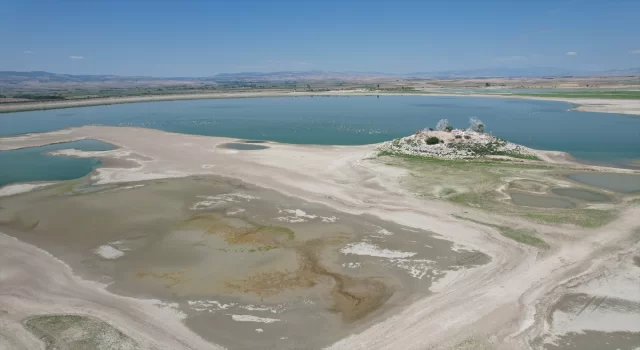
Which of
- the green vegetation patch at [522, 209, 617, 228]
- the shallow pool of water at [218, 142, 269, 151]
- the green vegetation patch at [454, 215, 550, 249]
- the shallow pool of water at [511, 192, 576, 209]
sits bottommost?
the green vegetation patch at [454, 215, 550, 249]

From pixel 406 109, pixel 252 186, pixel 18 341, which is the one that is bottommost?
pixel 18 341

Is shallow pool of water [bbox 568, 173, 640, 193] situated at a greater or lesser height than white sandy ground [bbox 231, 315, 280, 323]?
greater

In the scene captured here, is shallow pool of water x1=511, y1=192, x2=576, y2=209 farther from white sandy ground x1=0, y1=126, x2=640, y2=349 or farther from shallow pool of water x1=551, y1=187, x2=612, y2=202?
white sandy ground x1=0, y1=126, x2=640, y2=349

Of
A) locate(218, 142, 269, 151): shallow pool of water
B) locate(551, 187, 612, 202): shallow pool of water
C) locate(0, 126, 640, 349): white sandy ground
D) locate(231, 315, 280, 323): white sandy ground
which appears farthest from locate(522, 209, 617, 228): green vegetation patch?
locate(218, 142, 269, 151): shallow pool of water

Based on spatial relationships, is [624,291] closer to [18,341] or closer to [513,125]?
[18,341]

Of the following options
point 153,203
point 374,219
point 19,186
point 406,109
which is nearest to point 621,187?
point 374,219

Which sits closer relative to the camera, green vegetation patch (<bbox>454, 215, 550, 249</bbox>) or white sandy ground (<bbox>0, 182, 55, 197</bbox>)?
green vegetation patch (<bbox>454, 215, 550, 249</bbox>)
